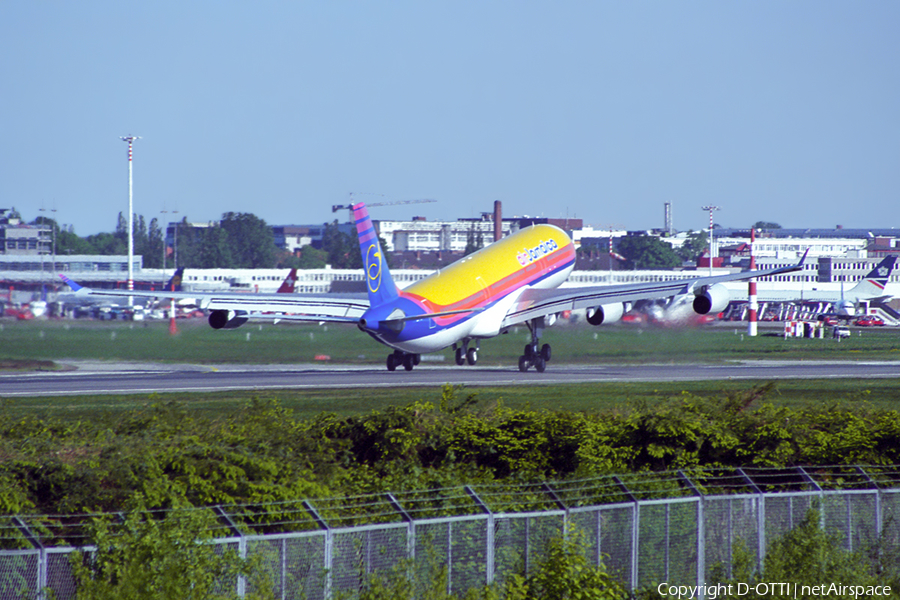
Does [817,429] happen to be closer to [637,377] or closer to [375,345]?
[637,377]

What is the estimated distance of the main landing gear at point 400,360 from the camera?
4731 cm

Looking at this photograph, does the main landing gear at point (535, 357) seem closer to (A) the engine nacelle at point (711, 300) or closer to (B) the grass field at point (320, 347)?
(B) the grass field at point (320, 347)

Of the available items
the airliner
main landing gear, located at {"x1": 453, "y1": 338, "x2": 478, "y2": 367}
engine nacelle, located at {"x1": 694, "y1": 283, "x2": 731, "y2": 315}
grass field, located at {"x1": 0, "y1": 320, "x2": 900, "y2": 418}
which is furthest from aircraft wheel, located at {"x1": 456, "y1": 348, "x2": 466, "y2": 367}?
the airliner

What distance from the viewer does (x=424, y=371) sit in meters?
47.5

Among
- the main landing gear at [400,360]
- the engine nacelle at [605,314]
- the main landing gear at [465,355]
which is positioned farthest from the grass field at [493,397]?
the main landing gear at [465,355]

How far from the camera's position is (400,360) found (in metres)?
47.6

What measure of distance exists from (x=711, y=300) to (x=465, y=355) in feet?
44.8

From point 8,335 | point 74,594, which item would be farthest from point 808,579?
point 8,335

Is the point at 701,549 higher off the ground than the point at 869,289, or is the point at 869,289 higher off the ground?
the point at 869,289

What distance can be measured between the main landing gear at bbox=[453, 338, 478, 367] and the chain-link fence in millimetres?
33192

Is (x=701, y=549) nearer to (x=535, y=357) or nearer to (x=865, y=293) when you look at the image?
(x=535, y=357)

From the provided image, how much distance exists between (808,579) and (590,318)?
117 ft

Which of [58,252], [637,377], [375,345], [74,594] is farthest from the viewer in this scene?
[58,252]

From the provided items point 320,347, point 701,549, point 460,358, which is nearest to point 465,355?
point 460,358
